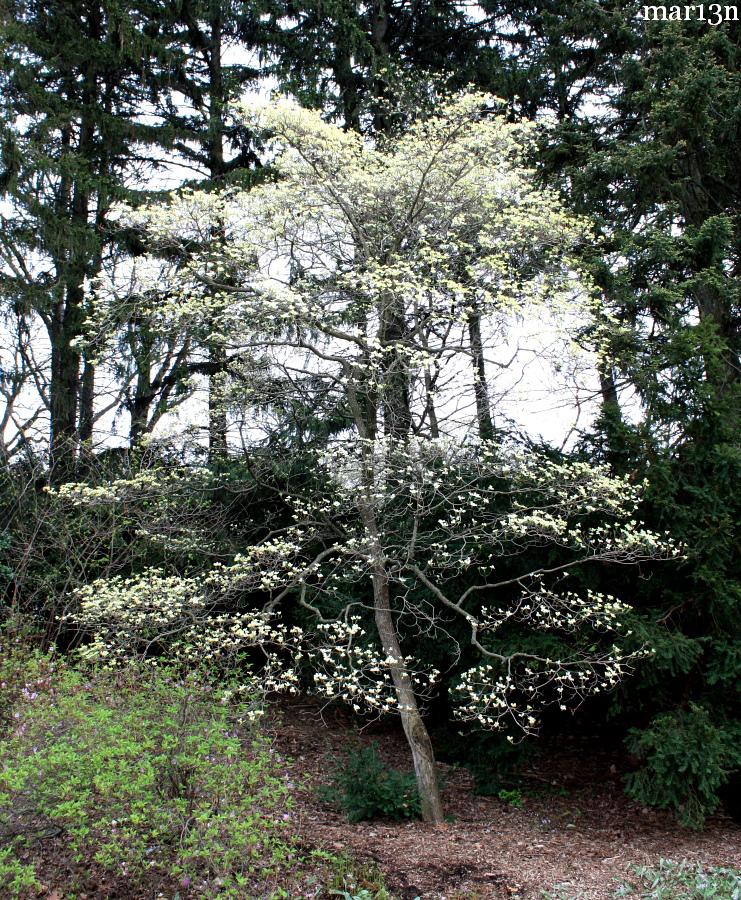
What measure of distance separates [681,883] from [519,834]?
1215 mm

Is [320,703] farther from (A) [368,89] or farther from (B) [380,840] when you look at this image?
(A) [368,89]

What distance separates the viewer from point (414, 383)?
624cm

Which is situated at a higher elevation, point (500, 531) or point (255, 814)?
point (500, 531)

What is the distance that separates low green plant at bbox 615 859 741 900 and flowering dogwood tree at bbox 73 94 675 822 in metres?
1.12

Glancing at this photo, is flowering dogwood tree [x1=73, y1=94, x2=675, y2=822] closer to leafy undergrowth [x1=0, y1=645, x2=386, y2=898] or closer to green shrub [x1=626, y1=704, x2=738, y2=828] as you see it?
green shrub [x1=626, y1=704, x2=738, y2=828]

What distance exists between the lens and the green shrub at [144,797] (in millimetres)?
3785

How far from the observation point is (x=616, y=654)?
213 inches

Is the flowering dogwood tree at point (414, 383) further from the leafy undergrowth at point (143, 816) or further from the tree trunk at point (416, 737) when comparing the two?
the leafy undergrowth at point (143, 816)

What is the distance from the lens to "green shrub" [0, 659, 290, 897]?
3785 millimetres

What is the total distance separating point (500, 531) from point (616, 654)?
115 cm

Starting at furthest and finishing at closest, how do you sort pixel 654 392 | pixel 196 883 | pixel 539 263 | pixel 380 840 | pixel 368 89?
1. pixel 368 89
2. pixel 539 263
3. pixel 654 392
4. pixel 380 840
5. pixel 196 883

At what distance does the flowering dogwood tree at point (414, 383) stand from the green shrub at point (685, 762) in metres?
0.51

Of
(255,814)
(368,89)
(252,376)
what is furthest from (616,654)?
(368,89)

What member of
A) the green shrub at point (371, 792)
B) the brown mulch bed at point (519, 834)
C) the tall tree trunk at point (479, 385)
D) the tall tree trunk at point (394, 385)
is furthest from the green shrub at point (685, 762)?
the tall tree trunk at point (394, 385)
